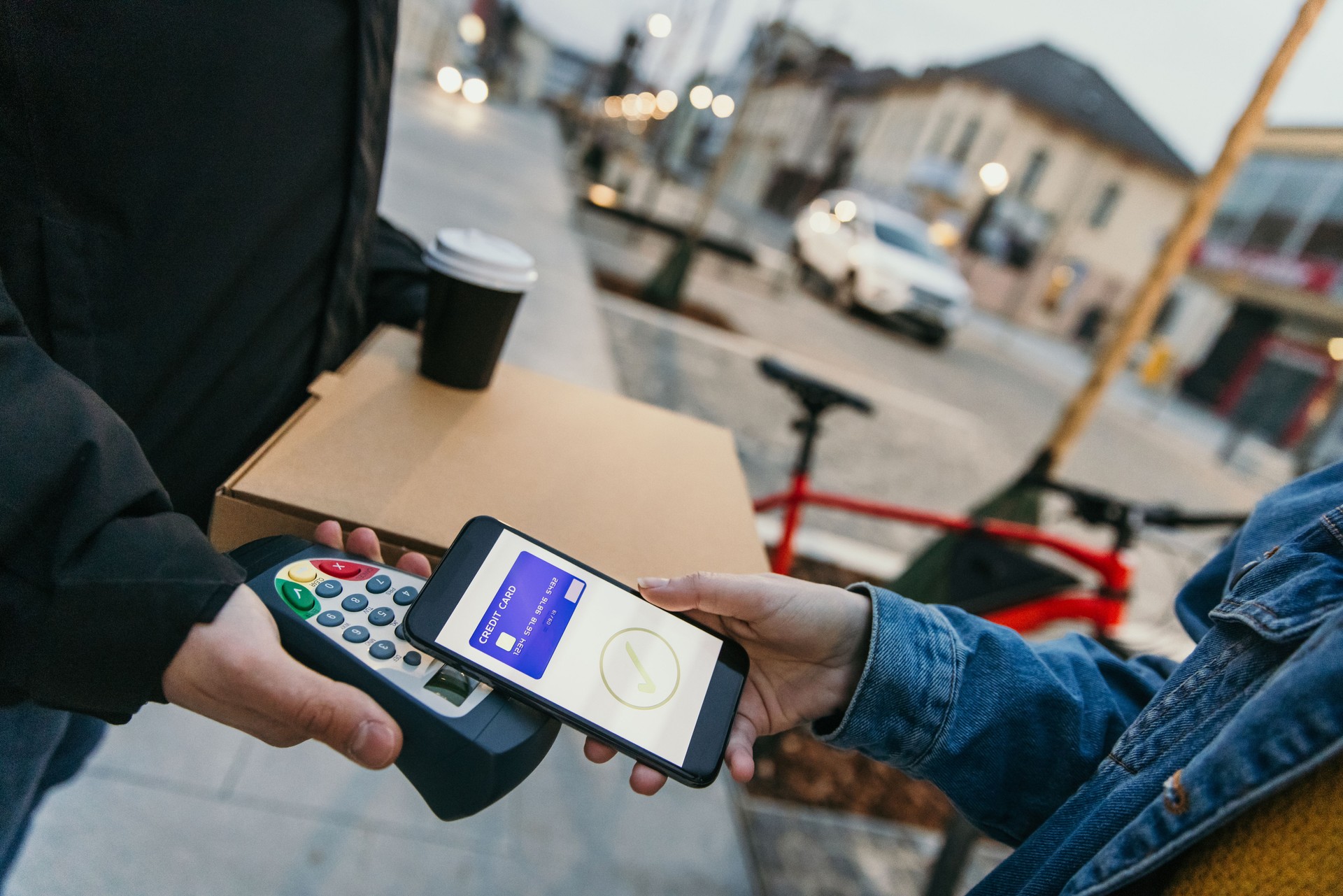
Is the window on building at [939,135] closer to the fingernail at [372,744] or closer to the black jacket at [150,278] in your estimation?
the black jacket at [150,278]

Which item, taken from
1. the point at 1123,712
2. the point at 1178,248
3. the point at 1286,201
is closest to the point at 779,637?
the point at 1123,712

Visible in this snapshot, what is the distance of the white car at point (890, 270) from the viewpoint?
9.46 meters

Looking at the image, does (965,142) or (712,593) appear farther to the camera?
(965,142)

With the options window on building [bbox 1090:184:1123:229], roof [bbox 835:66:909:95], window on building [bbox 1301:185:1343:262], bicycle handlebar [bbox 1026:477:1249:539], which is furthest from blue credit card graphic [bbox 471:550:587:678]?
roof [bbox 835:66:909:95]

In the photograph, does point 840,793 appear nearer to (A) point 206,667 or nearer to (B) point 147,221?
(A) point 206,667

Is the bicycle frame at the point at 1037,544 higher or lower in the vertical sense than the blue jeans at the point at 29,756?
higher

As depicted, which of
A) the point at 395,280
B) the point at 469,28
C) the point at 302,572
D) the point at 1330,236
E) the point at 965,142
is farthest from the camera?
the point at 469,28

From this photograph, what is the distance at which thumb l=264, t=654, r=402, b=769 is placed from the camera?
0.54 metres

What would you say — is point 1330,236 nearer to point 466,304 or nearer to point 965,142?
point 965,142

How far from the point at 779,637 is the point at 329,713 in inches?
19.2

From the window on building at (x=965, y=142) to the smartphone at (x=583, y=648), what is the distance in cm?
2388

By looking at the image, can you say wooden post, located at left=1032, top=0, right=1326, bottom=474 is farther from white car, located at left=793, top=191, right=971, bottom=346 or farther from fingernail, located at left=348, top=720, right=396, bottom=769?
white car, located at left=793, top=191, right=971, bottom=346

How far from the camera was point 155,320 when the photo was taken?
2.31 ft

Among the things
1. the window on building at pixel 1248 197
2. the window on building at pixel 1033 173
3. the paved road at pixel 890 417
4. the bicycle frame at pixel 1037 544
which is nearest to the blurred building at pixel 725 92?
the window on building at pixel 1033 173
